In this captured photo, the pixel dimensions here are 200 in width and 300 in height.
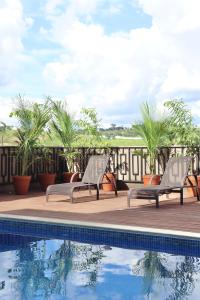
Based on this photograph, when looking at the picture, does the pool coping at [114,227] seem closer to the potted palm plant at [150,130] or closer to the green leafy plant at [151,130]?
the potted palm plant at [150,130]

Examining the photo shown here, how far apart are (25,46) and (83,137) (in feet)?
17.3

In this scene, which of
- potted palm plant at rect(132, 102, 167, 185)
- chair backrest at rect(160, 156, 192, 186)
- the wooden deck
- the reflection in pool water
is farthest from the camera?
potted palm plant at rect(132, 102, 167, 185)

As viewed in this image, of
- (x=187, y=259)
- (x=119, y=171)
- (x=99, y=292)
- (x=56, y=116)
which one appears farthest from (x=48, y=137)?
(x=99, y=292)

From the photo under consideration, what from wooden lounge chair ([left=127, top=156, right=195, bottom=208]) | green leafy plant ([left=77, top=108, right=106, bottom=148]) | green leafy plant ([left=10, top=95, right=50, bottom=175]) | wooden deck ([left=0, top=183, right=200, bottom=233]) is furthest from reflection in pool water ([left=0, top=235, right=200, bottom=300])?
green leafy plant ([left=77, top=108, right=106, bottom=148])

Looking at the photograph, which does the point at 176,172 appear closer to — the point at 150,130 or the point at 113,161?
the point at 150,130

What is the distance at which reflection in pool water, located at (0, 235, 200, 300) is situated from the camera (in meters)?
4.35

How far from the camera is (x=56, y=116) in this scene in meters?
11.8

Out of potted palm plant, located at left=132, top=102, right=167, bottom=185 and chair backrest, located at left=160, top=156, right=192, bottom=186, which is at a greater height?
potted palm plant, located at left=132, top=102, right=167, bottom=185

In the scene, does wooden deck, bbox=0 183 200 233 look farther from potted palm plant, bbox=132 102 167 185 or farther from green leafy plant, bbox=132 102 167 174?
green leafy plant, bbox=132 102 167 174

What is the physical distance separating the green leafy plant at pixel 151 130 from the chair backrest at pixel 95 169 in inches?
54.2

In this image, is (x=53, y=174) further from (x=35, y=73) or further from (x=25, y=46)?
(x=25, y=46)

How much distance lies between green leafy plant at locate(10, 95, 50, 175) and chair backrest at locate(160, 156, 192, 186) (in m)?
3.28

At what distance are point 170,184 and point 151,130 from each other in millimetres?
2285

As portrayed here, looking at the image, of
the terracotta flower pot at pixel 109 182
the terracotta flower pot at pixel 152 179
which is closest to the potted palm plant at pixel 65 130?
the terracotta flower pot at pixel 109 182
